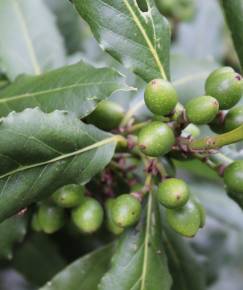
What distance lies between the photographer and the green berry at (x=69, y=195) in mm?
1011

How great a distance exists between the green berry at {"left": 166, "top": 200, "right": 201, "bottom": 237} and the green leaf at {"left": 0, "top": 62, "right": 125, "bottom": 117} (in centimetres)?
24

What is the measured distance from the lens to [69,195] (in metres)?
1.01

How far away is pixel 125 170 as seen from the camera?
1.18m

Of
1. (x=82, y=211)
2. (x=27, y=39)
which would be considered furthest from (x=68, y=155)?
(x=27, y=39)

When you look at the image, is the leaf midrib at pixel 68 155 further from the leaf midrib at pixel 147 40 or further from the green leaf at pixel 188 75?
the green leaf at pixel 188 75

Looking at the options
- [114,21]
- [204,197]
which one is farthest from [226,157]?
[204,197]

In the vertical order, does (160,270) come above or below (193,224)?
below

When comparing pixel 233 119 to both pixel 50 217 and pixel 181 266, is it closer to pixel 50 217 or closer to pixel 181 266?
pixel 50 217

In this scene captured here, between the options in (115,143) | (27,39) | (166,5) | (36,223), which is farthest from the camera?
(166,5)

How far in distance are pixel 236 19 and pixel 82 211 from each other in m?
0.48

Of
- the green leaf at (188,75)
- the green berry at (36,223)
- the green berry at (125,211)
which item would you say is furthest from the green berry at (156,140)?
the green leaf at (188,75)

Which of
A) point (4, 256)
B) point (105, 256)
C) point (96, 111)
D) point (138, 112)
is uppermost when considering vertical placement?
point (96, 111)

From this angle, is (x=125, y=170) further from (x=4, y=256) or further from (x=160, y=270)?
(x=4, y=256)

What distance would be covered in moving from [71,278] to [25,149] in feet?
1.48
